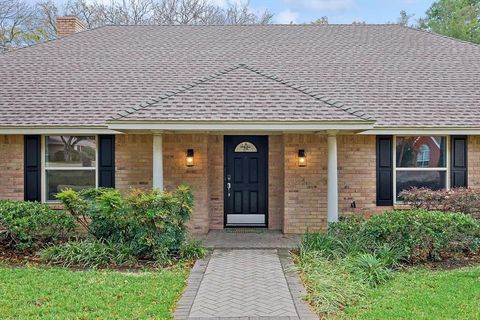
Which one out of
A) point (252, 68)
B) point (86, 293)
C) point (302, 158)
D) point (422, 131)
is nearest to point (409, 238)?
point (422, 131)

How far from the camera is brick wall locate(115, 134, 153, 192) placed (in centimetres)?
1122

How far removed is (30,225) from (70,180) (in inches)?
109

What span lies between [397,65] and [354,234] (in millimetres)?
6610

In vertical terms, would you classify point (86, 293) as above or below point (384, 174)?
below

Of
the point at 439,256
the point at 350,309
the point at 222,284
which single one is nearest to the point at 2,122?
the point at 222,284

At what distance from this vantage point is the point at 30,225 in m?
8.68

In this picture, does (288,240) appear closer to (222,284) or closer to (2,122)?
(222,284)

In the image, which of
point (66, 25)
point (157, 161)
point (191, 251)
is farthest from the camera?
point (66, 25)

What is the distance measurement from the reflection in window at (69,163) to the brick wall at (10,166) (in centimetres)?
62

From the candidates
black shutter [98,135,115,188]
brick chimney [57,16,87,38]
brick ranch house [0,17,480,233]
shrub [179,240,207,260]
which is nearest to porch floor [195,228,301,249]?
brick ranch house [0,17,480,233]

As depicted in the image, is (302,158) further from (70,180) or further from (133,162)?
(70,180)

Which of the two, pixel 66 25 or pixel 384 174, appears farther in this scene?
pixel 66 25

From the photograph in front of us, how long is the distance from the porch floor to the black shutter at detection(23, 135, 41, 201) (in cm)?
403

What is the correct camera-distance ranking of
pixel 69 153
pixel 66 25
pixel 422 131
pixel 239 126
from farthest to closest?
pixel 66 25 < pixel 69 153 < pixel 422 131 < pixel 239 126
